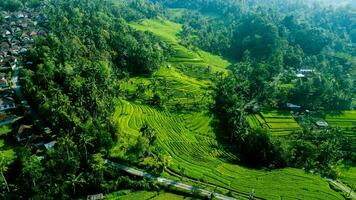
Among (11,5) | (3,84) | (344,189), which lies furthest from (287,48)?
(11,5)

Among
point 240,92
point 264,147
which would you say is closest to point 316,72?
point 240,92

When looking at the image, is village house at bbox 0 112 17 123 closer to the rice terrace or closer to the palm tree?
the rice terrace

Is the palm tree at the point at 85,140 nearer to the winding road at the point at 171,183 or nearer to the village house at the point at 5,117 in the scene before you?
the winding road at the point at 171,183

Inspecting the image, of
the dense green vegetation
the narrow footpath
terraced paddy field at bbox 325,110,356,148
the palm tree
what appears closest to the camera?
the palm tree

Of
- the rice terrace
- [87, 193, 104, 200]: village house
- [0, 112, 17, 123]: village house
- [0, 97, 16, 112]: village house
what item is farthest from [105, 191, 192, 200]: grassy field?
[0, 97, 16, 112]: village house

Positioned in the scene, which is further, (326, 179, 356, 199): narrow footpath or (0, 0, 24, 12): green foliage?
(0, 0, 24, 12): green foliage

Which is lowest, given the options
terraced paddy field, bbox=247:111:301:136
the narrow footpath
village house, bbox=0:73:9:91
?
the narrow footpath

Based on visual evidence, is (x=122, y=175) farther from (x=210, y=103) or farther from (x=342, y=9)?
(x=342, y=9)
